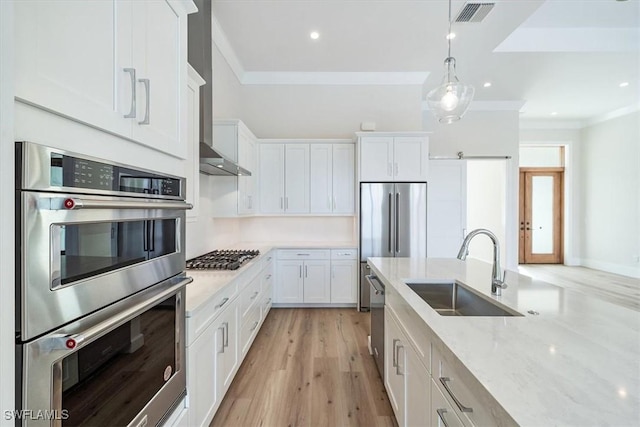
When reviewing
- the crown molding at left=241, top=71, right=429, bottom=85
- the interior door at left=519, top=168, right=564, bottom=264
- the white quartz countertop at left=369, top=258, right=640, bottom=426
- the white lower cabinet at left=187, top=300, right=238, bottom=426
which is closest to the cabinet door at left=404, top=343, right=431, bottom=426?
the white quartz countertop at left=369, top=258, right=640, bottom=426

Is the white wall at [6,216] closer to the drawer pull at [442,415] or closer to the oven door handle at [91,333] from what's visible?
the oven door handle at [91,333]

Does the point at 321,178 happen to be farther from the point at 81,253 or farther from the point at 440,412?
the point at 81,253

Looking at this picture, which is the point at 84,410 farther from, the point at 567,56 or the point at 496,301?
the point at 567,56

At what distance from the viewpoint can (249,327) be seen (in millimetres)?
2725

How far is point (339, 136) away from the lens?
4.59 metres

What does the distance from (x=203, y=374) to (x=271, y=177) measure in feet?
9.94

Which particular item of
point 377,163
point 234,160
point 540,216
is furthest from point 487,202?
point 234,160

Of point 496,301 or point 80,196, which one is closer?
point 80,196

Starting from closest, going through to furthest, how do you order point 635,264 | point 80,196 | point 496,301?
1. point 80,196
2. point 496,301
3. point 635,264

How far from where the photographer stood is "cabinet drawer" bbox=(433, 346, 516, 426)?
0.72m

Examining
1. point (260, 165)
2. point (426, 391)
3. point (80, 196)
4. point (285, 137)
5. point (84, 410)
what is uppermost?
point (285, 137)

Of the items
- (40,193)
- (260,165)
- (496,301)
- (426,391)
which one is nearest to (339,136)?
(260,165)

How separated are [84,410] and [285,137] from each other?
4169 mm

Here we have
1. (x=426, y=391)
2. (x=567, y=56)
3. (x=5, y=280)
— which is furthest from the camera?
(x=567, y=56)
